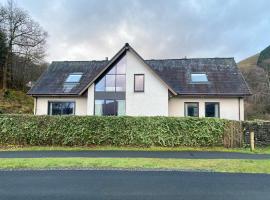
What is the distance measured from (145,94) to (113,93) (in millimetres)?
2579

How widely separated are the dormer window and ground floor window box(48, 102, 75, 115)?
131cm

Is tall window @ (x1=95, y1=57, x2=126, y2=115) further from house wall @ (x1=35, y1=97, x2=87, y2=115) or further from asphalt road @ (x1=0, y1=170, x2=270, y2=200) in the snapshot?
asphalt road @ (x1=0, y1=170, x2=270, y2=200)

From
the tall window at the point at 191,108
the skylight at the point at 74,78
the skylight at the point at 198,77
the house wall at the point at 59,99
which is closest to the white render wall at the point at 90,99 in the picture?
the house wall at the point at 59,99

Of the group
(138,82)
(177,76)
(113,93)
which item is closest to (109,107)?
(113,93)

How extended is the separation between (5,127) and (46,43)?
96.5ft

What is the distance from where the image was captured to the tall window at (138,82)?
2591 centimetres

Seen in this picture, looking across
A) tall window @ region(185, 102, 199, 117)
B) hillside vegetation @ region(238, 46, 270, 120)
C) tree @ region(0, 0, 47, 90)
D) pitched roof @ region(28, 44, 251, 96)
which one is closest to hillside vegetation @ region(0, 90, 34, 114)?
tree @ region(0, 0, 47, 90)

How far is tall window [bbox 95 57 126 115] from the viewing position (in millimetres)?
26094

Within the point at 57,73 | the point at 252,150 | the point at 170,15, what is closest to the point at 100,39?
the point at 57,73

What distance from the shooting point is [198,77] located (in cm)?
2842

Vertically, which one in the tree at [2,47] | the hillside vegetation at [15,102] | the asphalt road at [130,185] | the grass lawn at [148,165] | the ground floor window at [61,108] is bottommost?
the asphalt road at [130,185]

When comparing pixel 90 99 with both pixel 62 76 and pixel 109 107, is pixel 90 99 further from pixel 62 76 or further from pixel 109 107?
pixel 62 76

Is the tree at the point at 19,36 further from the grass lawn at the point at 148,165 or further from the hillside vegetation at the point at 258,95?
the grass lawn at the point at 148,165

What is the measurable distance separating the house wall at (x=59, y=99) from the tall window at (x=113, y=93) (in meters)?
2.34
